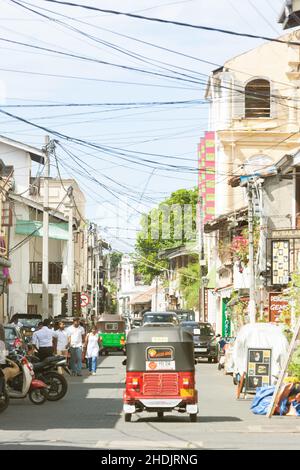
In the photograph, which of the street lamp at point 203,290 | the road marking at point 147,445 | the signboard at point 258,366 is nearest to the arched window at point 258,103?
the street lamp at point 203,290

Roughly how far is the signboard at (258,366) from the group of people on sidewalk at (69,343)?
6.55 metres

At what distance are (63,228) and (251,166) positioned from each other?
15.5 metres

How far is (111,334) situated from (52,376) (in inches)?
1217

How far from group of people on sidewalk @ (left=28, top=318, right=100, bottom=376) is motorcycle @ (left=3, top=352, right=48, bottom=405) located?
5.19 meters

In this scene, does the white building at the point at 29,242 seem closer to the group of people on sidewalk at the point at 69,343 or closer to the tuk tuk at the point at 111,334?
the tuk tuk at the point at 111,334

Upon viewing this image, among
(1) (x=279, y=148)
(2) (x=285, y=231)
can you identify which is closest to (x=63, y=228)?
(1) (x=279, y=148)

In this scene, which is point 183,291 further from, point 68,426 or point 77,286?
point 68,426

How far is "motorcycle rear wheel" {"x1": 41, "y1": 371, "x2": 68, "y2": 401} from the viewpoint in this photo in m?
25.6

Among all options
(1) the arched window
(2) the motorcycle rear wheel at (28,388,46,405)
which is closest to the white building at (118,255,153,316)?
(1) the arched window

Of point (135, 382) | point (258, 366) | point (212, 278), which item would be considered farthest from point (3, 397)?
point (212, 278)

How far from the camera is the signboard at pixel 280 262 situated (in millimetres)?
37844

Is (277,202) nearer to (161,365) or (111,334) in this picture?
(111,334)

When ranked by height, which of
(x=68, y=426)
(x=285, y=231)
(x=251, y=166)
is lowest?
(x=68, y=426)
